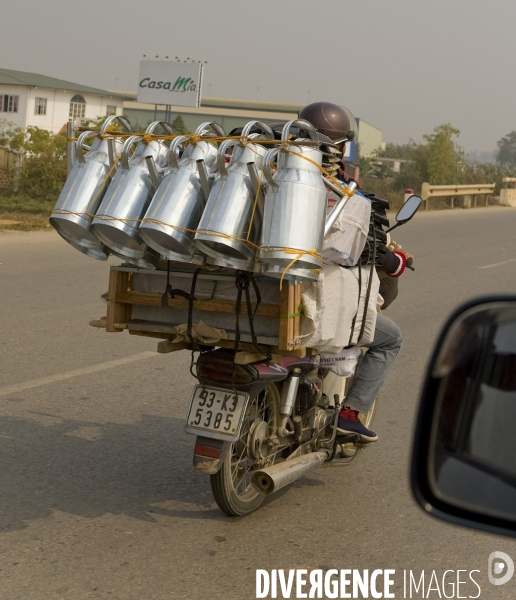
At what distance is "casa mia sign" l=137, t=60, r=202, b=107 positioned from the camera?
111 ft

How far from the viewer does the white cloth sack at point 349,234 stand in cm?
395

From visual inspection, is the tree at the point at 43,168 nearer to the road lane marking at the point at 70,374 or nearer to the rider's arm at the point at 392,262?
the road lane marking at the point at 70,374

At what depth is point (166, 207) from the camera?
372cm

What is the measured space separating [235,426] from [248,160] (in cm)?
113

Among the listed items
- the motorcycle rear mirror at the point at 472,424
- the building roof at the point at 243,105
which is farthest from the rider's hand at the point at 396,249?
the building roof at the point at 243,105

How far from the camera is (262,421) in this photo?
434 cm

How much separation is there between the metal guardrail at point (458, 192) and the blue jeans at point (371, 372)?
2094cm

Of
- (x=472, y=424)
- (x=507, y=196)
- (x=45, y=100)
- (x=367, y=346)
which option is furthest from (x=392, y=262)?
(x=45, y=100)

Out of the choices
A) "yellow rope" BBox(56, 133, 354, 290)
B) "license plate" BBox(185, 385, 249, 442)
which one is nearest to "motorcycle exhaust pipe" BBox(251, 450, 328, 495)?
"license plate" BBox(185, 385, 249, 442)

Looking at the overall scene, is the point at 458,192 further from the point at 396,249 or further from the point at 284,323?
the point at 284,323

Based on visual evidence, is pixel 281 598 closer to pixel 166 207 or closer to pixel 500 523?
pixel 166 207

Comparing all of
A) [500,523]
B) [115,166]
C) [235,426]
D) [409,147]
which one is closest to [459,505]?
[500,523]

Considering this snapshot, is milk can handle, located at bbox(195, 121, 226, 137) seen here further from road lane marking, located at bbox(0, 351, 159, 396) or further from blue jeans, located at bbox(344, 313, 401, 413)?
road lane marking, located at bbox(0, 351, 159, 396)

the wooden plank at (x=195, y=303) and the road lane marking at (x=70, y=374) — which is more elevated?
the wooden plank at (x=195, y=303)
